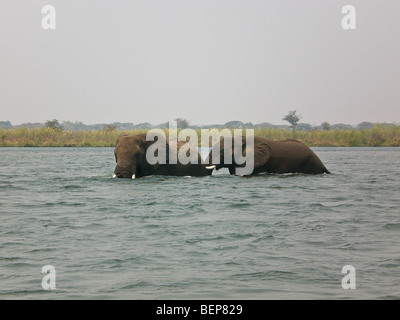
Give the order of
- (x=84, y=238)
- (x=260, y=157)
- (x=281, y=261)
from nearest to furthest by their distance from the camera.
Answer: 1. (x=281, y=261)
2. (x=84, y=238)
3. (x=260, y=157)

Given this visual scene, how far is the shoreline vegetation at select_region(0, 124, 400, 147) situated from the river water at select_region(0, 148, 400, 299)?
3217 cm

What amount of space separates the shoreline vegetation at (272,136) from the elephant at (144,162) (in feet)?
92.8

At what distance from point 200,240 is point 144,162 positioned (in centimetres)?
849

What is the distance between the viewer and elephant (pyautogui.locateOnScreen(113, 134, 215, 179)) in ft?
57.4

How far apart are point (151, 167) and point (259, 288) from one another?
11246mm

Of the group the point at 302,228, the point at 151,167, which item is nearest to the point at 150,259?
the point at 302,228

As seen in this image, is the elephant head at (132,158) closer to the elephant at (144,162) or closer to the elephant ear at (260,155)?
the elephant at (144,162)

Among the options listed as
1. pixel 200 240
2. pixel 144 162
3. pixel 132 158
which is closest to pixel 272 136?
pixel 144 162

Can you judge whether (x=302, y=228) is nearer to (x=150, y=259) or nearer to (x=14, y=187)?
(x=150, y=259)

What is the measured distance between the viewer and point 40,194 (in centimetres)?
1616

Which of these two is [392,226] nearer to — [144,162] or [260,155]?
[260,155]

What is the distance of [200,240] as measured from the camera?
997cm

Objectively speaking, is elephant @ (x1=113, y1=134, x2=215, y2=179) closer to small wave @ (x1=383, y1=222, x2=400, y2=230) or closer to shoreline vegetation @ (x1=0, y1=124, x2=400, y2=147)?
small wave @ (x1=383, y1=222, x2=400, y2=230)

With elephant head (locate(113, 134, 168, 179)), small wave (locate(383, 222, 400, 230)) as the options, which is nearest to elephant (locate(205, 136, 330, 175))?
elephant head (locate(113, 134, 168, 179))
